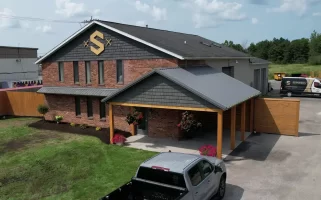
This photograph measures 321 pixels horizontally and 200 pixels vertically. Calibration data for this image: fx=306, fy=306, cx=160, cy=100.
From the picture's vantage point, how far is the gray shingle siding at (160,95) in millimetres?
13895

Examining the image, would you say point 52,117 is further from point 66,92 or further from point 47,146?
point 47,146

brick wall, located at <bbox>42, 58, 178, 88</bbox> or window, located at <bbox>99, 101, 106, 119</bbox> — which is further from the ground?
brick wall, located at <bbox>42, 58, 178, 88</bbox>

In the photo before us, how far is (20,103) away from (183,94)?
702 inches

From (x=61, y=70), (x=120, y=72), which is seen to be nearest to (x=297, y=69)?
(x=120, y=72)

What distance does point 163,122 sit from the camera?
17.8 metres

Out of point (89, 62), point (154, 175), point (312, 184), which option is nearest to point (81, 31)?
point (89, 62)

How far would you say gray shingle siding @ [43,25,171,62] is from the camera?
18031mm

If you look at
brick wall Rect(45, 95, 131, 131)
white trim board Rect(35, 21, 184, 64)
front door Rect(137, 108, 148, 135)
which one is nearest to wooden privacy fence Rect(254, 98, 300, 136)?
white trim board Rect(35, 21, 184, 64)

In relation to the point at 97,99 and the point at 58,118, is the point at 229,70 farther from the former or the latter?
the point at 58,118

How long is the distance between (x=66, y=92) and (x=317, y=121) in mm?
17950

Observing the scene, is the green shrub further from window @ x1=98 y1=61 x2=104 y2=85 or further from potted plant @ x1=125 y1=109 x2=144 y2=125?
potted plant @ x1=125 y1=109 x2=144 y2=125

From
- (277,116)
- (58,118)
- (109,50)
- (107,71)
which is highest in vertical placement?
(109,50)

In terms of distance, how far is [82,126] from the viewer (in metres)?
20.6

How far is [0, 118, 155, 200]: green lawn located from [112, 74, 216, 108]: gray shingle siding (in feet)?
8.62
